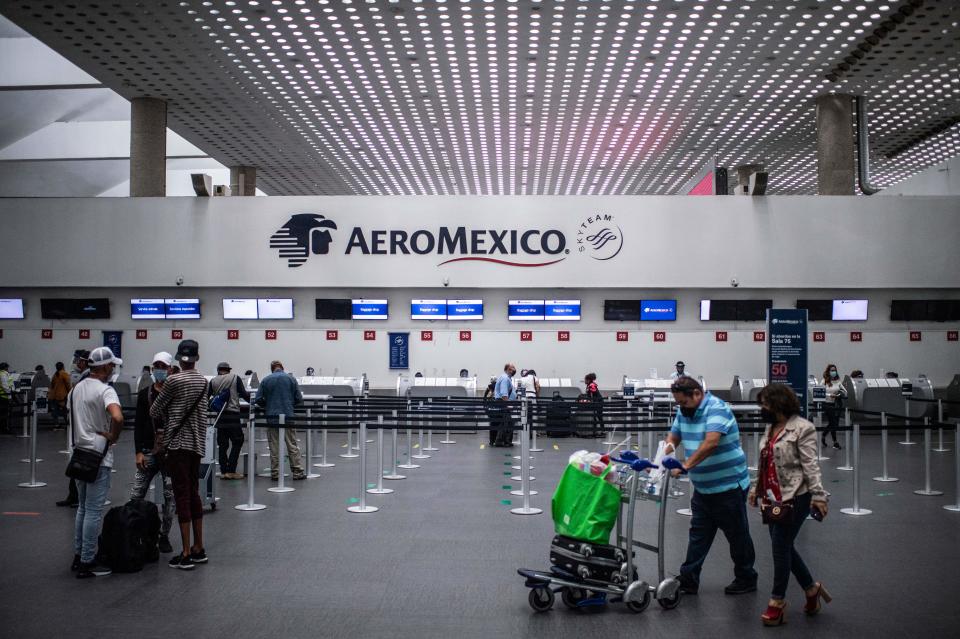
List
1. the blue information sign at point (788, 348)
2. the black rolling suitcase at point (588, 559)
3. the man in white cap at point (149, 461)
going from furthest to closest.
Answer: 1. the blue information sign at point (788, 348)
2. the man in white cap at point (149, 461)
3. the black rolling suitcase at point (588, 559)

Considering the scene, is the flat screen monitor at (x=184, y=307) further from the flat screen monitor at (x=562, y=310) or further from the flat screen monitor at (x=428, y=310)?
the flat screen monitor at (x=562, y=310)

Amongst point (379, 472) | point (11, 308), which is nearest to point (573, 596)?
point (379, 472)

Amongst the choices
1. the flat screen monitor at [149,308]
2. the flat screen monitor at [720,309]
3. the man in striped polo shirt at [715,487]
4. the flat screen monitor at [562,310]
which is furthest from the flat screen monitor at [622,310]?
the man in striped polo shirt at [715,487]

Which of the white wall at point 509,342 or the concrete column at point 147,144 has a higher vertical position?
the concrete column at point 147,144

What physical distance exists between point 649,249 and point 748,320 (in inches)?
116

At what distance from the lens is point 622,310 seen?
1947cm

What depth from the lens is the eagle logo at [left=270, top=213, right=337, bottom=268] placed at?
19359 mm

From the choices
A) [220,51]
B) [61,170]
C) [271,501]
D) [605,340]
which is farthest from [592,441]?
[61,170]

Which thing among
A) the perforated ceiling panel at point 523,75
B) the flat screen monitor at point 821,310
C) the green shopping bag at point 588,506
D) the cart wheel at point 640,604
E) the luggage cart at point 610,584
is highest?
the perforated ceiling panel at point 523,75

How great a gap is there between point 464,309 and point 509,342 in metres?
1.35

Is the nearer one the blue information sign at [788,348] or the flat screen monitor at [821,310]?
the blue information sign at [788,348]

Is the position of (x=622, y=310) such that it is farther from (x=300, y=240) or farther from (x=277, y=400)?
(x=277, y=400)

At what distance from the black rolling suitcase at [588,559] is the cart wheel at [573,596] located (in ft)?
0.39

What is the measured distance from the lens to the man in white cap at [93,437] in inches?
239
